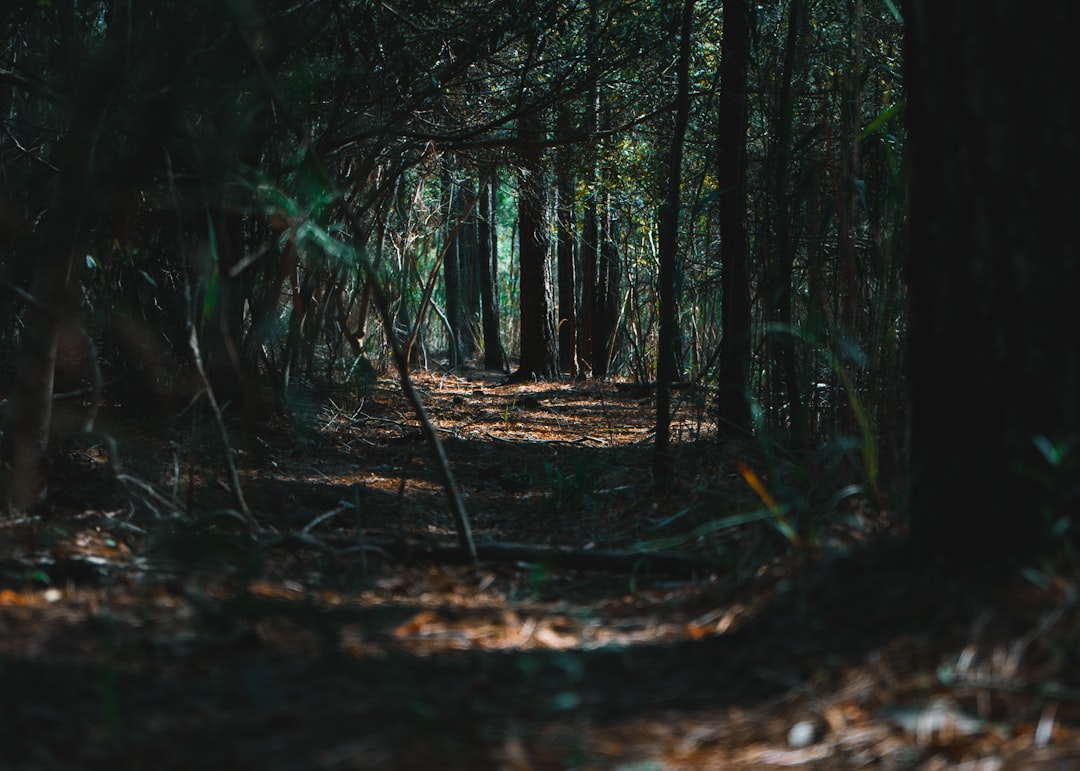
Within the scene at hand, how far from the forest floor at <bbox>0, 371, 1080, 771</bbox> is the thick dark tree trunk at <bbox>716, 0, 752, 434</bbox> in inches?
55.8

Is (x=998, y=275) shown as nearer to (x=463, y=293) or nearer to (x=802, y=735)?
(x=802, y=735)

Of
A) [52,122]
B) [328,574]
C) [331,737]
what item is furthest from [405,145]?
[331,737]

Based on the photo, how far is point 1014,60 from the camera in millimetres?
1788

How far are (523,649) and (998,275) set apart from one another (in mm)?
1112

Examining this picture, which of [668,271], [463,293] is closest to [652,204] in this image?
[668,271]

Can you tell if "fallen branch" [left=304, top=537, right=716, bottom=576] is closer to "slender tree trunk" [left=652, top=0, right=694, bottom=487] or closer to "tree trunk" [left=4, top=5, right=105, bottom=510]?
"tree trunk" [left=4, top=5, right=105, bottom=510]

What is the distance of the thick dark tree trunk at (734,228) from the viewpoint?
181 inches

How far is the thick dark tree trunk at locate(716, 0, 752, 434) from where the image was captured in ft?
15.1

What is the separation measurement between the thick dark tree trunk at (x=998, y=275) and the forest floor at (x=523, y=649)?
0.49ft

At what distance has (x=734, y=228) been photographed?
478 cm

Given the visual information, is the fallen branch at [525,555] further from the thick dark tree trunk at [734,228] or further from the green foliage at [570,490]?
the thick dark tree trunk at [734,228]

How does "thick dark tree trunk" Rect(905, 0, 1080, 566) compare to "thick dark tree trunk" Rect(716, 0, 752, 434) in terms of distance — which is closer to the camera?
"thick dark tree trunk" Rect(905, 0, 1080, 566)

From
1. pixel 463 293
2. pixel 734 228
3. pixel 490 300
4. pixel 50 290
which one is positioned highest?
pixel 463 293

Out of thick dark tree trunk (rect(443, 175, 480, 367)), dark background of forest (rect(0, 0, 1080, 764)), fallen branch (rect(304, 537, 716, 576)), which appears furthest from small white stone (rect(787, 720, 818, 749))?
thick dark tree trunk (rect(443, 175, 480, 367))
